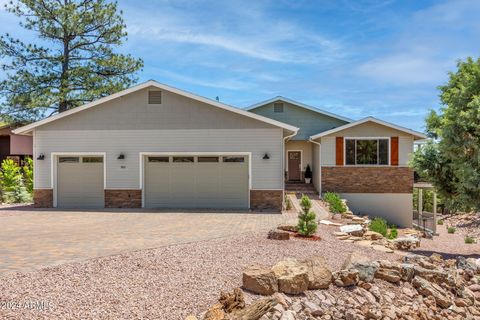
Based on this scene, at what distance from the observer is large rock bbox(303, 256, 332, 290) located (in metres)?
6.50

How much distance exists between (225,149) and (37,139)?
7.83 meters

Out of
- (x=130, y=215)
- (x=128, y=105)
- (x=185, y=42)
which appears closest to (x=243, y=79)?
(x=185, y=42)

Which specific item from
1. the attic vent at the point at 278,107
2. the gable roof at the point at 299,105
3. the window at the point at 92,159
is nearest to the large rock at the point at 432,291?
the window at the point at 92,159

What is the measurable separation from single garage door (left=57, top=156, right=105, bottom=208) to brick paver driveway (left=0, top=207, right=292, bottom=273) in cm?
146

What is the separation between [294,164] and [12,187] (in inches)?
601

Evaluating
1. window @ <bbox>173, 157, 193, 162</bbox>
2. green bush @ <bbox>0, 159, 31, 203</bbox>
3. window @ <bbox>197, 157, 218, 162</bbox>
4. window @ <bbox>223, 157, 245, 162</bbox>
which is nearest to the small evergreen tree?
window @ <bbox>223, 157, 245, 162</bbox>

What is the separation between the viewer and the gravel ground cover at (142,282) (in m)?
5.11

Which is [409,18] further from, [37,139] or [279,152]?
[37,139]

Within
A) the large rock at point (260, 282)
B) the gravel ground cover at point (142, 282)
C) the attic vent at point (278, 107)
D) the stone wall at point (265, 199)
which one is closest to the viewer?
the gravel ground cover at point (142, 282)

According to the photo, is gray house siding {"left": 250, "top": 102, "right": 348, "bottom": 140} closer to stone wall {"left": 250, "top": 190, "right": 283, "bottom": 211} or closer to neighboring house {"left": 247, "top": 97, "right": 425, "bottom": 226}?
neighboring house {"left": 247, "top": 97, "right": 425, "bottom": 226}

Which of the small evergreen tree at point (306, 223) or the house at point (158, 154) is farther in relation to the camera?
the house at point (158, 154)

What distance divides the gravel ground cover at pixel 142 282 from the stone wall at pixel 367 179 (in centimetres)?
1197

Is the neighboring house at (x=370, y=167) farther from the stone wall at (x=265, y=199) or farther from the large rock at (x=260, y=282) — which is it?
the large rock at (x=260, y=282)

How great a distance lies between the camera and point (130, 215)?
1448 centimetres
